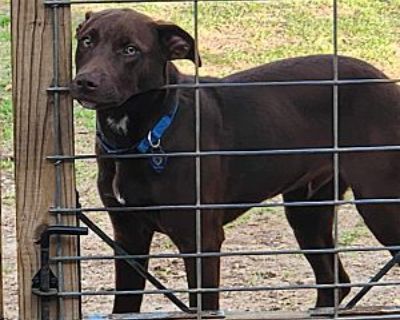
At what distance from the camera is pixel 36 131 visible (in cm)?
335

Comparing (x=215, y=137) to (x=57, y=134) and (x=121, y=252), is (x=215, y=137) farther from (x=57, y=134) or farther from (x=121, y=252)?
(x=57, y=134)

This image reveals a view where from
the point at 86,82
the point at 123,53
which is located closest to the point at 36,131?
the point at 86,82

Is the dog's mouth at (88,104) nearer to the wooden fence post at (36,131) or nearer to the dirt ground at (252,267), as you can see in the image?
the wooden fence post at (36,131)

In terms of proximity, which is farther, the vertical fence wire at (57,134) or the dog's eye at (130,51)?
the dog's eye at (130,51)

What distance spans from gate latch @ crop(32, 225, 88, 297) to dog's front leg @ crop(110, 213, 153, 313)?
879mm

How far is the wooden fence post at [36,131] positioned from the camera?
3.31 m

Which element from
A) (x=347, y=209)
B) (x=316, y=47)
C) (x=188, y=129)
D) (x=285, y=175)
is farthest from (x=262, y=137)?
(x=316, y=47)

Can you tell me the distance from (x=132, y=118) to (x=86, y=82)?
64 centimetres

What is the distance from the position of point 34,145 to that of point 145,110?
0.76m

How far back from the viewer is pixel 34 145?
3354 mm

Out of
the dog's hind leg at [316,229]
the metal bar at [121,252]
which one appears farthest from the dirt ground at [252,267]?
the metal bar at [121,252]

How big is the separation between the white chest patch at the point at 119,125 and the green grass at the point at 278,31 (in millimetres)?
4156

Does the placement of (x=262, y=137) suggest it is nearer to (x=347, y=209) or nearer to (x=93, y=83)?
(x=93, y=83)

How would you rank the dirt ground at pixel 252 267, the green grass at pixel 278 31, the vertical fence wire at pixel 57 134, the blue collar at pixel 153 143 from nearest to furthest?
1. the vertical fence wire at pixel 57 134
2. the blue collar at pixel 153 143
3. the dirt ground at pixel 252 267
4. the green grass at pixel 278 31
